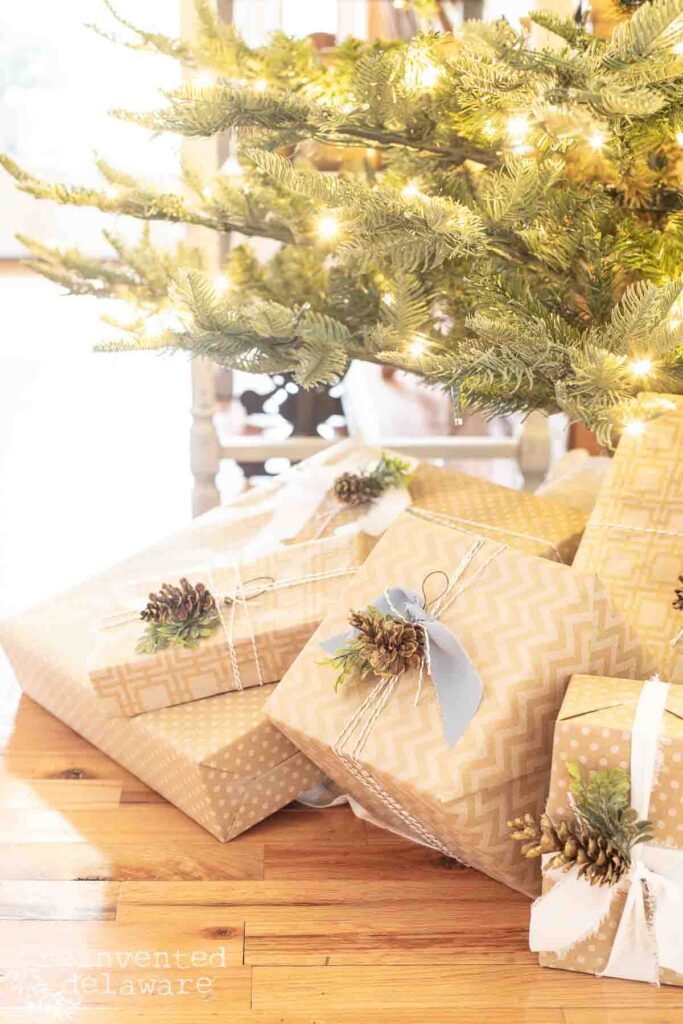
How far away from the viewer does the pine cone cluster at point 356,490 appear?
1509 millimetres

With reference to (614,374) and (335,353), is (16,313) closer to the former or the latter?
(335,353)

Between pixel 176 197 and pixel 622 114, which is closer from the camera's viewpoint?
pixel 622 114

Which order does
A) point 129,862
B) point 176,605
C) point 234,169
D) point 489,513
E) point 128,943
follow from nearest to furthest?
point 128,943 → point 129,862 → point 176,605 → point 489,513 → point 234,169

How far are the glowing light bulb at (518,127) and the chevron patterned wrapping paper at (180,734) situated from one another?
2.12 ft

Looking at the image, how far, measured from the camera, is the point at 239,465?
217 cm

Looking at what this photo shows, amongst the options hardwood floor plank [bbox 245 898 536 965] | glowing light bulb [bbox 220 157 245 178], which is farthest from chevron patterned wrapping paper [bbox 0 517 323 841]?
glowing light bulb [bbox 220 157 245 178]

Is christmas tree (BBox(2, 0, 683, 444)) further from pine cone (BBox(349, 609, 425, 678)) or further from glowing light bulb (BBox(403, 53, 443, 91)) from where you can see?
pine cone (BBox(349, 609, 425, 678))

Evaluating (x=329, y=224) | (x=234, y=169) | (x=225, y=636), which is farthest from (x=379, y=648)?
(x=234, y=169)

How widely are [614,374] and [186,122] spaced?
0.51m

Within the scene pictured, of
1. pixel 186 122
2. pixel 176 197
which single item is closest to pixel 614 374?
pixel 186 122

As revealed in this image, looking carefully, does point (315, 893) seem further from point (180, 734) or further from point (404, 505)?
point (404, 505)

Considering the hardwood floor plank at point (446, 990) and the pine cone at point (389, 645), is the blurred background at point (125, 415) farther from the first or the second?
the hardwood floor plank at point (446, 990)

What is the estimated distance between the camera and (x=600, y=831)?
99 cm

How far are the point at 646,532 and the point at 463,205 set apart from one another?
1.32 ft
